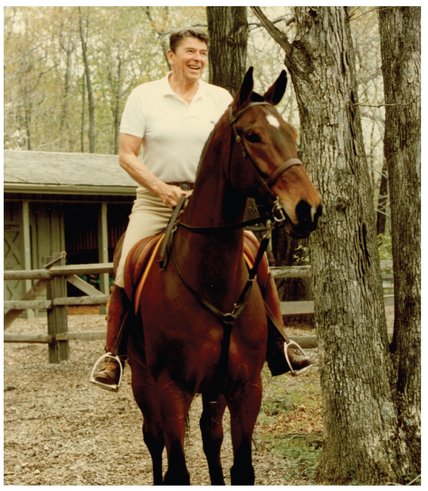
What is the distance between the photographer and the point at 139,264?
15.8ft

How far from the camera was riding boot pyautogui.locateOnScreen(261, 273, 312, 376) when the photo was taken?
470cm

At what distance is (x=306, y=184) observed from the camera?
3.41 metres

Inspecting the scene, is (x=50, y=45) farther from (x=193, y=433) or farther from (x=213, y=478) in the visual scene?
(x=213, y=478)

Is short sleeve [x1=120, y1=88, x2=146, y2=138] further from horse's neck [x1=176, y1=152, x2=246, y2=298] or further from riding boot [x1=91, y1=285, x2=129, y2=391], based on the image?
riding boot [x1=91, y1=285, x2=129, y2=391]

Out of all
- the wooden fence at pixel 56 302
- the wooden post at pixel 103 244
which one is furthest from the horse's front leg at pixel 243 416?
the wooden post at pixel 103 244

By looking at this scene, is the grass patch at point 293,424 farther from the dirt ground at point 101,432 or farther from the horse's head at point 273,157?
the horse's head at point 273,157

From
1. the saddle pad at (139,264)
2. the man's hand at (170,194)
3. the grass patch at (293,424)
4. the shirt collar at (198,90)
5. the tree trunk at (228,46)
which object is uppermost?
the tree trunk at (228,46)

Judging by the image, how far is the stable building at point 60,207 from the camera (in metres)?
19.5

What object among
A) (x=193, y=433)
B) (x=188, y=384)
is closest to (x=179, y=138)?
(x=188, y=384)

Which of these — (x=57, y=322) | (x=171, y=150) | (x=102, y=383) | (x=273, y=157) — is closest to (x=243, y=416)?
(x=102, y=383)

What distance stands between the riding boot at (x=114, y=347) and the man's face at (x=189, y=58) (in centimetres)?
160

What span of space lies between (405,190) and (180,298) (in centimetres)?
282

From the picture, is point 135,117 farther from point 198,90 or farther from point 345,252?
point 345,252

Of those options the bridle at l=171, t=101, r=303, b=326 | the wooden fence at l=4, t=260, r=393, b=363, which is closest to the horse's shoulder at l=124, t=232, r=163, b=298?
the bridle at l=171, t=101, r=303, b=326
